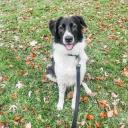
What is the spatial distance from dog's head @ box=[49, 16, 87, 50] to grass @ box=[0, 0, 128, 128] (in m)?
1.15

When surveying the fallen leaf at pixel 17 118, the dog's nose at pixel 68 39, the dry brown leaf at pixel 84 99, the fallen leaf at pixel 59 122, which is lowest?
the fallen leaf at pixel 59 122

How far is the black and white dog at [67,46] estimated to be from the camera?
418cm

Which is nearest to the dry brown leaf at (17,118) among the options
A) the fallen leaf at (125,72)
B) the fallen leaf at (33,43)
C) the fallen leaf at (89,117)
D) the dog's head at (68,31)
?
the fallen leaf at (89,117)

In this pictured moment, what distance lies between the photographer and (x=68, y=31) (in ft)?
13.6

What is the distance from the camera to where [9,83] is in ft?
17.3

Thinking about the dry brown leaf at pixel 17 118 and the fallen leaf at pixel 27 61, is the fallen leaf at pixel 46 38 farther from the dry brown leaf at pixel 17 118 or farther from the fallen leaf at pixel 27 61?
the dry brown leaf at pixel 17 118

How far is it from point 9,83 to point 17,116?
0.91m

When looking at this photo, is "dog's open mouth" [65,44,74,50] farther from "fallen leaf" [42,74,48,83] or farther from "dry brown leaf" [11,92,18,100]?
"dry brown leaf" [11,92,18,100]

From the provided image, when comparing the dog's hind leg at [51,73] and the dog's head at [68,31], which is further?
the dog's hind leg at [51,73]

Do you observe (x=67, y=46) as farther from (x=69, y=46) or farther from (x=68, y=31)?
(x=68, y=31)

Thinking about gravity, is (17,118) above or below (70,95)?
below

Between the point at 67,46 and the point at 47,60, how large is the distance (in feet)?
5.79

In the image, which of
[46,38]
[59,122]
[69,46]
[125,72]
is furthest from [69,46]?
[46,38]

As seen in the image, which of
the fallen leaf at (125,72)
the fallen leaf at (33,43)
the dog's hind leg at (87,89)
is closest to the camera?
the dog's hind leg at (87,89)
